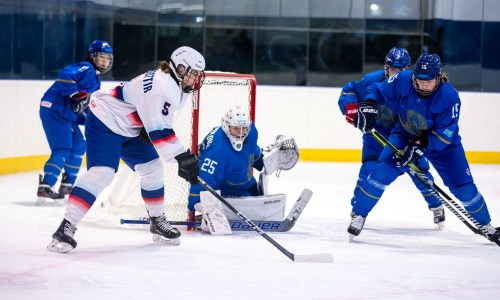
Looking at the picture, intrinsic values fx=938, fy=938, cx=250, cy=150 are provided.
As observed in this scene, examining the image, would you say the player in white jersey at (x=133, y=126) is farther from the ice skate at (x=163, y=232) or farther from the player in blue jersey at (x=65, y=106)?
the player in blue jersey at (x=65, y=106)

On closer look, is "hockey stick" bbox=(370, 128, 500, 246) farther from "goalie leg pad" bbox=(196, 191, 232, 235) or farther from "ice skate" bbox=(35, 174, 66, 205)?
"ice skate" bbox=(35, 174, 66, 205)

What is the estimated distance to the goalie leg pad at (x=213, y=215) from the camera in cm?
483

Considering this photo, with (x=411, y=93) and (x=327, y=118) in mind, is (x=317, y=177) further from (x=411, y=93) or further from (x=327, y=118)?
(x=411, y=93)

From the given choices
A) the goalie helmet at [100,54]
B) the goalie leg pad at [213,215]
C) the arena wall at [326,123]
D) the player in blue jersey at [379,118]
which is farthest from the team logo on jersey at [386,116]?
the arena wall at [326,123]

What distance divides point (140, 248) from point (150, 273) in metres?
0.63

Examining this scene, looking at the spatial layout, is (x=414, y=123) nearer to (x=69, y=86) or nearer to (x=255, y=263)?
(x=255, y=263)

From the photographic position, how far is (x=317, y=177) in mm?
8070

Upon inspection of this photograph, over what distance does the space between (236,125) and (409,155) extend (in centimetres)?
92

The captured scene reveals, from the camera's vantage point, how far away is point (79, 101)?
606cm

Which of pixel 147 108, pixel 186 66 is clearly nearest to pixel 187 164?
pixel 147 108

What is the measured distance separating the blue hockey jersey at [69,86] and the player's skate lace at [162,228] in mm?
1775

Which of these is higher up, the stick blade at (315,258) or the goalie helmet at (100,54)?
the goalie helmet at (100,54)

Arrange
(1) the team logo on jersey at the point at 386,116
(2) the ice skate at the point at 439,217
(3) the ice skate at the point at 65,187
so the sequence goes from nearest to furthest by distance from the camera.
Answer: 1. (1) the team logo on jersey at the point at 386,116
2. (2) the ice skate at the point at 439,217
3. (3) the ice skate at the point at 65,187

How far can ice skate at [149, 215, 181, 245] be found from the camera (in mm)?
4547
